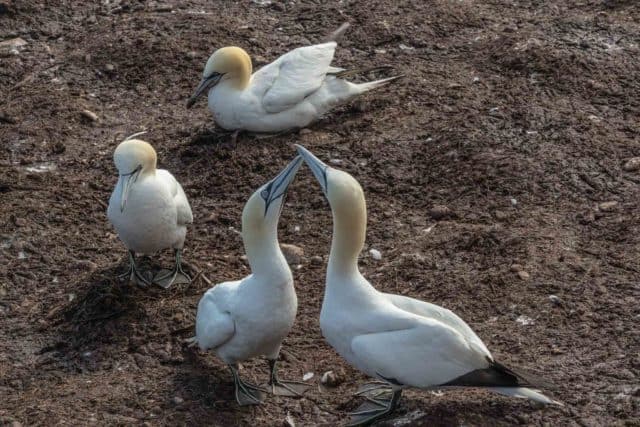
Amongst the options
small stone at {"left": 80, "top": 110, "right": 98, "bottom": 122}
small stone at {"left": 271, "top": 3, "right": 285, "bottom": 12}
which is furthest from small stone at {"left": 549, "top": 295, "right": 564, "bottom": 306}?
small stone at {"left": 271, "top": 3, "right": 285, "bottom": 12}

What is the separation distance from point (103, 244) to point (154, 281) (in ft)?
2.25

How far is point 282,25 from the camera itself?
9172 mm

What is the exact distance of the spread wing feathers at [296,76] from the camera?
7.45 meters

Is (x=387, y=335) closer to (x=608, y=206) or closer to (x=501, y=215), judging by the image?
(x=501, y=215)

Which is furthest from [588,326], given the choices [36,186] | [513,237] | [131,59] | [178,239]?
[131,59]

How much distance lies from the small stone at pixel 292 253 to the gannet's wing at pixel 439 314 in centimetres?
150

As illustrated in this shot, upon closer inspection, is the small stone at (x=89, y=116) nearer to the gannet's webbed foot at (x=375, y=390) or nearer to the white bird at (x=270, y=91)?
the white bird at (x=270, y=91)

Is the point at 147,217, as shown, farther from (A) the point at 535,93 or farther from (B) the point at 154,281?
(A) the point at 535,93

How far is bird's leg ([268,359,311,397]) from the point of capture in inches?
200

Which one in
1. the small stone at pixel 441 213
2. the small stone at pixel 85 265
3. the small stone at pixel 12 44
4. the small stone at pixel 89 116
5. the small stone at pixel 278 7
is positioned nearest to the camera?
the small stone at pixel 85 265

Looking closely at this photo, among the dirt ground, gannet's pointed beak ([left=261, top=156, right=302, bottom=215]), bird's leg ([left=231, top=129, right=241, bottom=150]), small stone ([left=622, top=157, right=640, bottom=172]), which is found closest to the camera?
gannet's pointed beak ([left=261, top=156, right=302, bottom=215])

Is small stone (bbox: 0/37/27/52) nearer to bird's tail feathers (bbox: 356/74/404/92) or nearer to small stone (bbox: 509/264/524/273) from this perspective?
bird's tail feathers (bbox: 356/74/404/92)

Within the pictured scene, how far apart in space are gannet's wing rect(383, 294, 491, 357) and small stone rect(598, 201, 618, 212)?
2023 millimetres

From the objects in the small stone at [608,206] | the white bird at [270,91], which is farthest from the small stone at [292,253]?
the small stone at [608,206]
